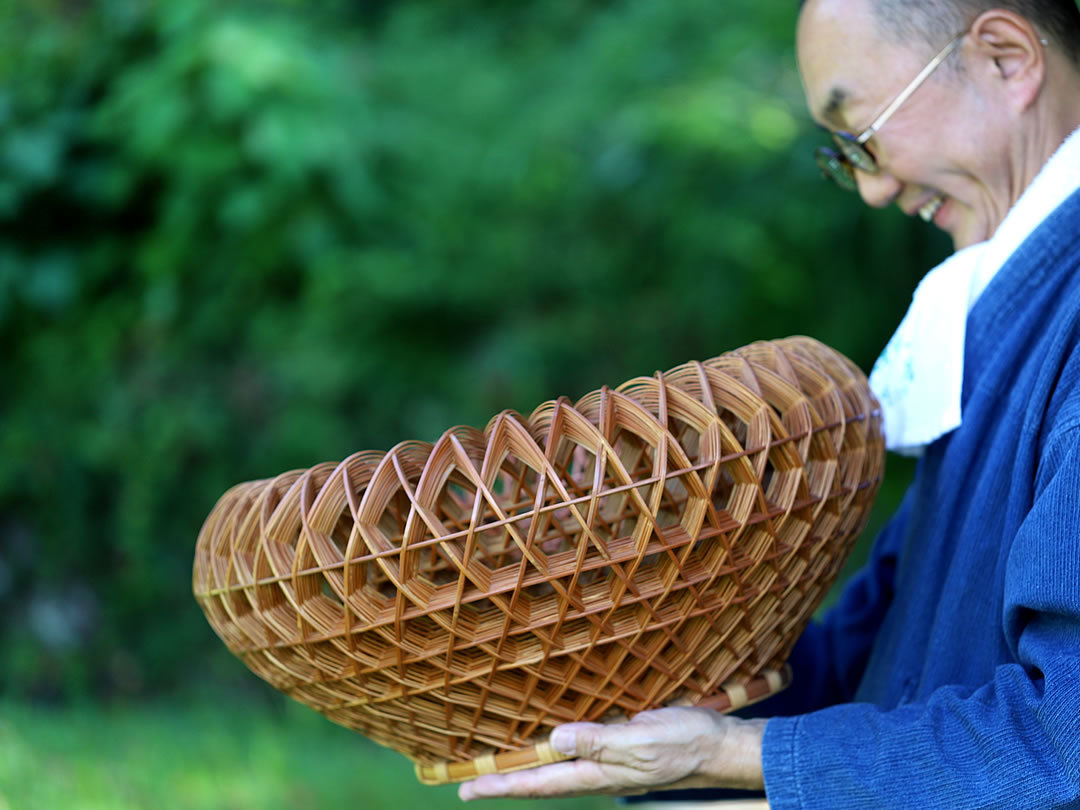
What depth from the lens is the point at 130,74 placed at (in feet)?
9.80

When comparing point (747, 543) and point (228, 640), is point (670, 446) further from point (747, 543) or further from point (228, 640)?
point (228, 640)

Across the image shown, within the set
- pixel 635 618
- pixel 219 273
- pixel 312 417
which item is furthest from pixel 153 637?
pixel 635 618

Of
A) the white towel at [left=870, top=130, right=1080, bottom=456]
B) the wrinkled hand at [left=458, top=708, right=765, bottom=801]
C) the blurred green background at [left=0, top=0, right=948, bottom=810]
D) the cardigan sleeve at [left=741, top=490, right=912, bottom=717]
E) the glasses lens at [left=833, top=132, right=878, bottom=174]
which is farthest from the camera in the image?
the blurred green background at [left=0, top=0, right=948, bottom=810]

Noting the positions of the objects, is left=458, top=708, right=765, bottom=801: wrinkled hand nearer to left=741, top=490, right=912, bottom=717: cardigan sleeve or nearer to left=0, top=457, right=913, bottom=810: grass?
left=741, top=490, right=912, bottom=717: cardigan sleeve

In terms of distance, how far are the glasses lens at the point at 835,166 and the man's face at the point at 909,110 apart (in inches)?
2.5

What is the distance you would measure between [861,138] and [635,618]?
568mm

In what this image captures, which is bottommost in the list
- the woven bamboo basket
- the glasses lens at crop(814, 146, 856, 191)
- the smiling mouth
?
the woven bamboo basket

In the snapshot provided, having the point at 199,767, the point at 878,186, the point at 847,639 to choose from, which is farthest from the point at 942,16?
the point at 199,767

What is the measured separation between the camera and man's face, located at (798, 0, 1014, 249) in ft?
A: 3.15

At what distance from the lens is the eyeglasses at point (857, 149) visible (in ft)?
3.13

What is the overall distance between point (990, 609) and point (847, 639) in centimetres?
37

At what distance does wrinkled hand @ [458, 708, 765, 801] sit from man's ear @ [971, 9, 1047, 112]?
2.09ft

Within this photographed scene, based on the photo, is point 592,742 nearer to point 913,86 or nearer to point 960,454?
point 960,454

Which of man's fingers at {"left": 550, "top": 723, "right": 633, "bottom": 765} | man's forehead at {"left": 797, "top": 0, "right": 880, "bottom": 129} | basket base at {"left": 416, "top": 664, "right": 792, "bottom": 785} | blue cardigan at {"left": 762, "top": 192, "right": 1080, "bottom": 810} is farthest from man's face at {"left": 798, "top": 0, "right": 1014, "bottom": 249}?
man's fingers at {"left": 550, "top": 723, "right": 633, "bottom": 765}
